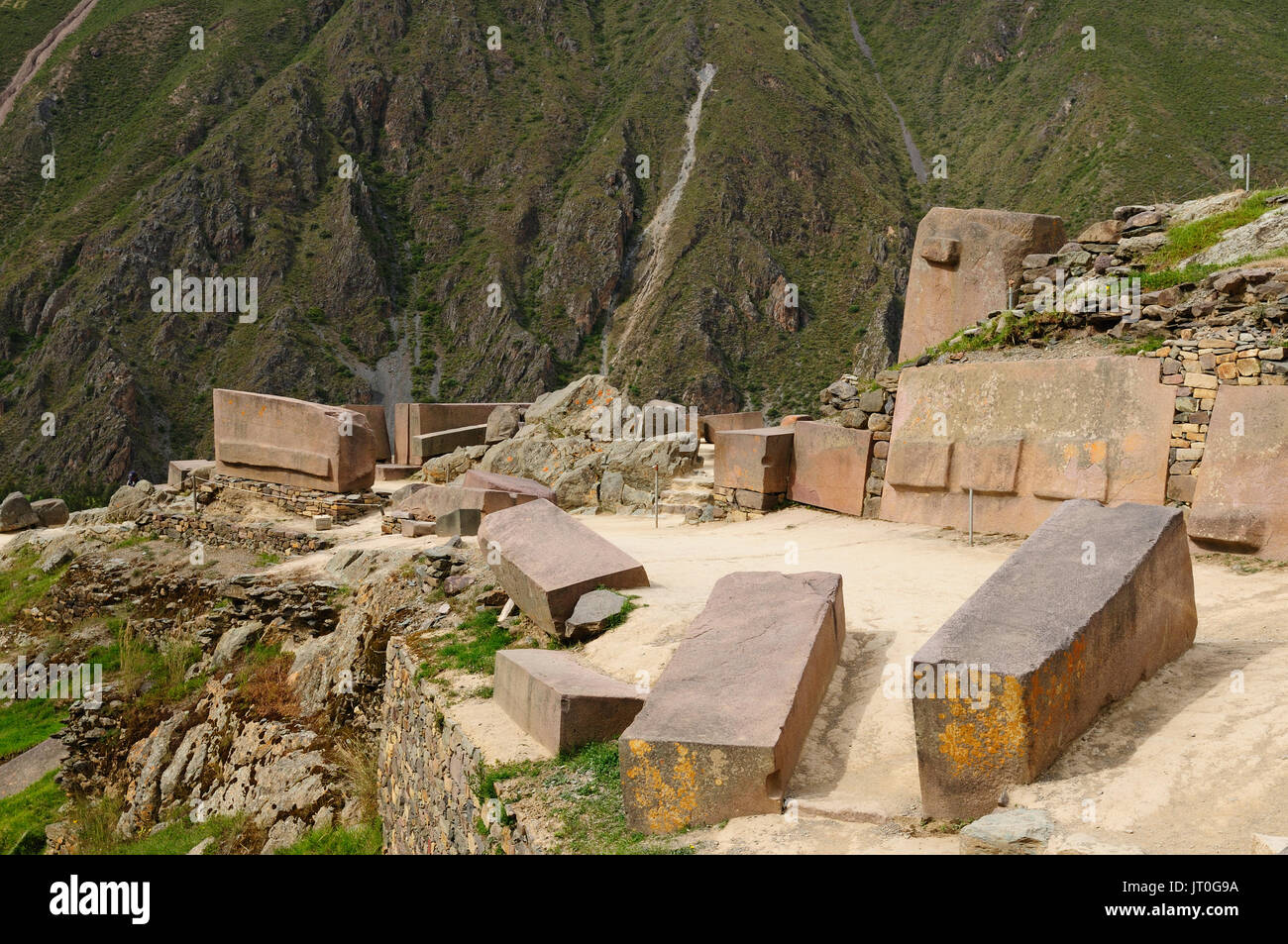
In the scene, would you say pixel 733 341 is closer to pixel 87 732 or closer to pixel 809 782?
pixel 87 732

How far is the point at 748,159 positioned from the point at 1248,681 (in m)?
60.7

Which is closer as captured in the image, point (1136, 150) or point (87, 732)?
point (87, 732)

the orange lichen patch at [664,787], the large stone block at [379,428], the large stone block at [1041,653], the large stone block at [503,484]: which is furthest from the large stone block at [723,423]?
the orange lichen patch at [664,787]

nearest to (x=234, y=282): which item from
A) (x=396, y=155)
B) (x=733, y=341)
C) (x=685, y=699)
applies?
(x=396, y=155)

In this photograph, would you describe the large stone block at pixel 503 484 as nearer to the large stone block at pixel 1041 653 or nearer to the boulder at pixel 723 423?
the boulder at pixel 723 423

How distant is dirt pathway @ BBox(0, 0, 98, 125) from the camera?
6394 cm

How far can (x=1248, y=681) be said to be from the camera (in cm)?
436

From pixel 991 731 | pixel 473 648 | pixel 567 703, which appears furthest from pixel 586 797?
pixel 473 648

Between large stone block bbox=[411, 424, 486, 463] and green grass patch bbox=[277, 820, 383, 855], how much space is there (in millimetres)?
11854

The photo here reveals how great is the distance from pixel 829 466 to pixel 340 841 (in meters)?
6.84

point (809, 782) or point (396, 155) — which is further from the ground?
point (396, 155)

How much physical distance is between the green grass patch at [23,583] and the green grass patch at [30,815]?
481 cm

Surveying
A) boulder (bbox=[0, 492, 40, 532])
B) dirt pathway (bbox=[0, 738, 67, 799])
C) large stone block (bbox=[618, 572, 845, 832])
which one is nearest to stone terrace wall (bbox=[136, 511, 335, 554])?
dirt pathway (bbox=[0, 738, 67, 799])

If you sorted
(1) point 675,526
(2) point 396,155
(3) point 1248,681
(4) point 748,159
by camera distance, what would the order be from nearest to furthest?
(3) point 1248,681 → (1) point 675,526 → (4) point 748,159 → (2) point 396,155
